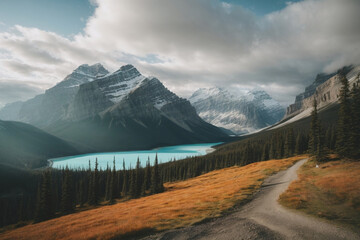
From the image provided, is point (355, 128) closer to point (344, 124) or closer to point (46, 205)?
point (344, 124)

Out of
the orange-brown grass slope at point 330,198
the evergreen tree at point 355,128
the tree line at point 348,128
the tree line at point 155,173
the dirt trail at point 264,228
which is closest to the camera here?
the dirt trail at point 264,228

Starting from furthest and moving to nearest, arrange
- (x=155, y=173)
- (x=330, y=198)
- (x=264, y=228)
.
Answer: (x=155, y=173) → (x=330, y=198) → (x=264, y=228)

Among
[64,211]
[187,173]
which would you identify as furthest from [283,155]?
[64,211]

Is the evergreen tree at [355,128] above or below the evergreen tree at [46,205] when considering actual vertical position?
above

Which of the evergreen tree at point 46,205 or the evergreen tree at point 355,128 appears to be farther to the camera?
the evergreen tree at point 46,205

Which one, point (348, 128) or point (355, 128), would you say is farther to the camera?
point (348, 128)

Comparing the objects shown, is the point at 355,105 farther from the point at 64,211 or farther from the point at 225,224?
the point at 64,211

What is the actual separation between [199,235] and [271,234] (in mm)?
5315

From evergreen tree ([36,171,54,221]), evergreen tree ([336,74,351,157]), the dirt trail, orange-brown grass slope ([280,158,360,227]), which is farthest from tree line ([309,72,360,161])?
evergreen tree ([36,171,54,221])

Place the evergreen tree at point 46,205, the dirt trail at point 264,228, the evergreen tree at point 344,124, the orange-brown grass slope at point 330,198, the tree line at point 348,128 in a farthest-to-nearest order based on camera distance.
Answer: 1. the evergreen tree at point 46,205
2. the evergreen tree at point 344,124
3. the tree line at point 348,128
4. the orange-brown grass slope at point 330,198
5. the dirt trail at point 264,228

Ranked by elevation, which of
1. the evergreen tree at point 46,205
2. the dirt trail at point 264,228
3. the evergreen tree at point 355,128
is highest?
the evergreen tree at point 355,128

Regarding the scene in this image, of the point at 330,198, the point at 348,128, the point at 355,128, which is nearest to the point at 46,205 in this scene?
the point at 330,198

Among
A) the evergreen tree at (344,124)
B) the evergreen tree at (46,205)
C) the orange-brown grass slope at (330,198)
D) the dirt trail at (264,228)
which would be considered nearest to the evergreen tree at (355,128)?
the evergreen tree at (344,124)

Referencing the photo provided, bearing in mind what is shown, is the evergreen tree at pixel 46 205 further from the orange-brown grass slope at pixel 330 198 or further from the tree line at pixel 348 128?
the tree line at pixel 348 128
